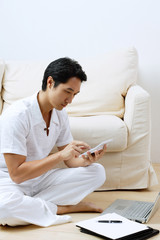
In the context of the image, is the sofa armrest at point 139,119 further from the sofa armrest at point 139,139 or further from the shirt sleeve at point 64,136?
the shirt sleeve at point 64,136

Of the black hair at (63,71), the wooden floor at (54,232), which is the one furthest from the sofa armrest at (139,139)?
the black hair at (63,71)

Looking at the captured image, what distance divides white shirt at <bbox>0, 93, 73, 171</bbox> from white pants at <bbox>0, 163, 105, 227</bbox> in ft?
0.45

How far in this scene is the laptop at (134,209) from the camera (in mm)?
1760

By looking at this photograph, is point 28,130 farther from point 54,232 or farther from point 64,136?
point 54,232

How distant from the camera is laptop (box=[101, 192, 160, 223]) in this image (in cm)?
176

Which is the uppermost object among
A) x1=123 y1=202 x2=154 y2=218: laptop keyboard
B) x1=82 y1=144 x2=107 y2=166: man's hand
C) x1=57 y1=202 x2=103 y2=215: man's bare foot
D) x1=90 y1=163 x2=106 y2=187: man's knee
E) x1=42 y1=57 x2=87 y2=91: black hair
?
x1=42 y1=57 x2=87 y2=91: black hair

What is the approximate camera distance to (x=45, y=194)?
6.18ft

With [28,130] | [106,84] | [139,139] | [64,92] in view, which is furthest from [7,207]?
[106,84]

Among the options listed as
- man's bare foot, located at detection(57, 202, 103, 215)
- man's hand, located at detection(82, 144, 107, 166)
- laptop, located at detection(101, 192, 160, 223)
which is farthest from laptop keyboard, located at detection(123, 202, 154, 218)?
man's hand, located at detection(82, 144, 107, 166)

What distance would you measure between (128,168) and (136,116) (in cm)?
33

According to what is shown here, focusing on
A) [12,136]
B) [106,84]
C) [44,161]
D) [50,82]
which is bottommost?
[44,161]

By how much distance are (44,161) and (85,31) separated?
1.73 m

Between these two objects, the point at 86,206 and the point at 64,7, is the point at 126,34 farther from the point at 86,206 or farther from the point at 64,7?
the point at 86,206

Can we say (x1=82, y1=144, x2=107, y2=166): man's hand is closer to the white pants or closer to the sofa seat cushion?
the white pants
